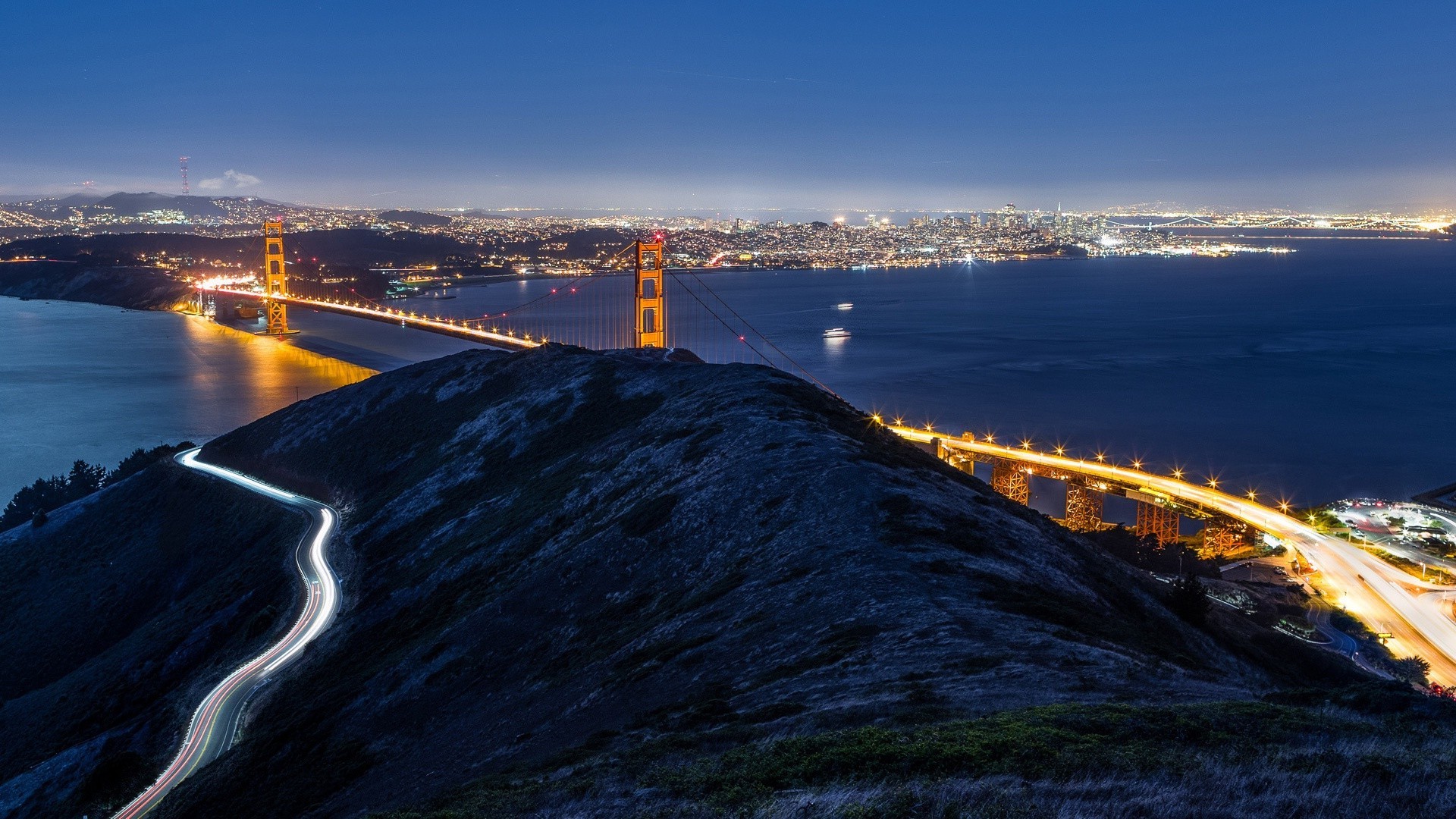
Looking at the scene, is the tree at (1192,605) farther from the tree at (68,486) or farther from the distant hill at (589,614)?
the tree at (68,486)

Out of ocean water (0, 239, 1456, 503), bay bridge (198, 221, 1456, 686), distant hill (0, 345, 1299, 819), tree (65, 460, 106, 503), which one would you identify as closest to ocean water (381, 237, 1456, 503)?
ocean water (0, 239, 1456, 503)

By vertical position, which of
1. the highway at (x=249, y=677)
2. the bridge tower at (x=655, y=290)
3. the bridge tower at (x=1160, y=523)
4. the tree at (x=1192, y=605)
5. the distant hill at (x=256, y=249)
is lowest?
the bridge tower at (x=1160, y=523)

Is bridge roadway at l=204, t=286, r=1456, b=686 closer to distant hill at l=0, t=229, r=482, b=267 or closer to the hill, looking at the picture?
the hill

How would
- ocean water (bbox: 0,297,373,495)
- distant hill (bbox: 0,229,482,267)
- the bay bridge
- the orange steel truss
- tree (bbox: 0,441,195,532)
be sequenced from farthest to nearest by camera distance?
distant hill (bbox: 0,229,482,267)
the orange steel truss
ocean water (bbox: 0,297,373,495)
tree (bbox: 0,441,195,532)
the bay bridge

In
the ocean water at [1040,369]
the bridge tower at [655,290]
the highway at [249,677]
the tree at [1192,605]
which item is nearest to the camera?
the highway at [249,677]

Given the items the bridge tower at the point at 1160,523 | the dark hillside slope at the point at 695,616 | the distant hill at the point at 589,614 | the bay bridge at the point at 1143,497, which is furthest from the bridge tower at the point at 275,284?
the bridge tower at the point at 1160,523
